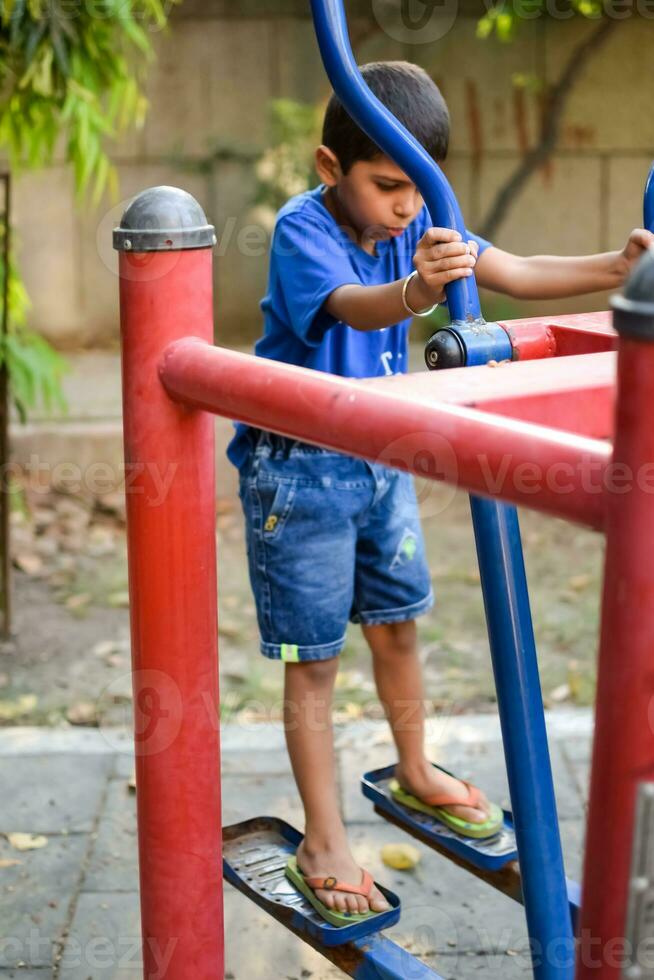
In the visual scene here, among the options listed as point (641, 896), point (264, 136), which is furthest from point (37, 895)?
point (264, 136)

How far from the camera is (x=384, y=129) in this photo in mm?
1213

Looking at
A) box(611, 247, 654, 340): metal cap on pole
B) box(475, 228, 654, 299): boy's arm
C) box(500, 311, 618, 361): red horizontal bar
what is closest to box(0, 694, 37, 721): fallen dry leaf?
box(475, 228, 654, 299): boy's arm

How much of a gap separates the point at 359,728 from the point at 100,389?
8.35 feet

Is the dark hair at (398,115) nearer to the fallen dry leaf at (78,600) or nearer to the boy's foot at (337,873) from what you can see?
the boy's foot at (337,873)

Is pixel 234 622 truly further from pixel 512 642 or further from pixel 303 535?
pixel 512 642

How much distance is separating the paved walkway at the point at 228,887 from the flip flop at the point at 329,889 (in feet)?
0.59

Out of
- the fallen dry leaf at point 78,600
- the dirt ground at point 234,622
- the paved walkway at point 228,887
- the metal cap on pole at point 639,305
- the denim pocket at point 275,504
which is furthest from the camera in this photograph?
the fallen dry leaf at point 78,600

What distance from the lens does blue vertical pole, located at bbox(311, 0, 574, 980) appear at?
3.79 feet

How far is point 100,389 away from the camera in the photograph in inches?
186

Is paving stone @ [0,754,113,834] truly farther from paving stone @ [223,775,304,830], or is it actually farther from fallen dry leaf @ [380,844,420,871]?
fallen dry leaf @ [380,844,420,871]

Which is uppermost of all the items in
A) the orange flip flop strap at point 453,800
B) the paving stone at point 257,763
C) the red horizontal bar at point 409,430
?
the red horizontal bar at point 409,430

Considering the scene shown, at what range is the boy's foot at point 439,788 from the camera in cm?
184

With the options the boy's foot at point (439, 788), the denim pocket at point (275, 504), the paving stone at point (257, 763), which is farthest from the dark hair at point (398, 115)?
the paving stone at point (257, 763)

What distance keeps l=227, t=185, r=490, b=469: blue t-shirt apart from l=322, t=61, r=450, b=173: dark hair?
93mm
